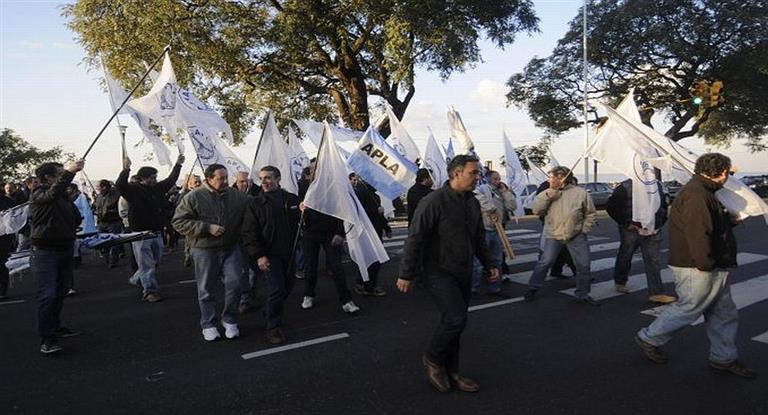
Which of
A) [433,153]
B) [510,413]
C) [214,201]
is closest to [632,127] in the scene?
[510,413]

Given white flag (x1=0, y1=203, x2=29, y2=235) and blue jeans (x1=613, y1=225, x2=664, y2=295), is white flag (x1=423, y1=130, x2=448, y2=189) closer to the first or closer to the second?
blue jeans (x1=613, y1=225, x2=664, y2=295)

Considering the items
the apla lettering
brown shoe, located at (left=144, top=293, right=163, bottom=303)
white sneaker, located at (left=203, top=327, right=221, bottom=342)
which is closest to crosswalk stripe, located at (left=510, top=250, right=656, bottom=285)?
the apla lettering

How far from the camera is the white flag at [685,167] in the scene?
4.63m

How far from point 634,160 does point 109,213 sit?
8.94 m

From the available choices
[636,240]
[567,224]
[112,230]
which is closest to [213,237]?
[567,224]

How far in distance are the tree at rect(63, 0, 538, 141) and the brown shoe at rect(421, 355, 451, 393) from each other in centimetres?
1309

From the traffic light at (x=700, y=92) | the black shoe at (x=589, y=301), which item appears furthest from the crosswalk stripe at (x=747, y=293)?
the traffic light at (x=700, y=92)

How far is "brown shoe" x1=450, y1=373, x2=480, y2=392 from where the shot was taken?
3.96 m

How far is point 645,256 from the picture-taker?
6785mm

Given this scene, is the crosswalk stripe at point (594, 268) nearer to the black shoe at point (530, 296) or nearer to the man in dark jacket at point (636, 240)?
the black shoe at point (530, 296)

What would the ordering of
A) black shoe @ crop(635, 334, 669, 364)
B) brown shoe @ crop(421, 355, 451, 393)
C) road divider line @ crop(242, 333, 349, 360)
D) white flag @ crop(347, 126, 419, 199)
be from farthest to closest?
white flag @ crop(347, 126, 419, 199), road divider line @ crop(242, 333, 349, 360), black shoe @ crop(635, 334, 669, 364), brown shoe @ crop(421, 355, 451, 393)

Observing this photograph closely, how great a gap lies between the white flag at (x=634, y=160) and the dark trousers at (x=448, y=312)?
3.32 metres

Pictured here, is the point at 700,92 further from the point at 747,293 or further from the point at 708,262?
the point at 708,262

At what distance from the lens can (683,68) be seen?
29516 millimetres
